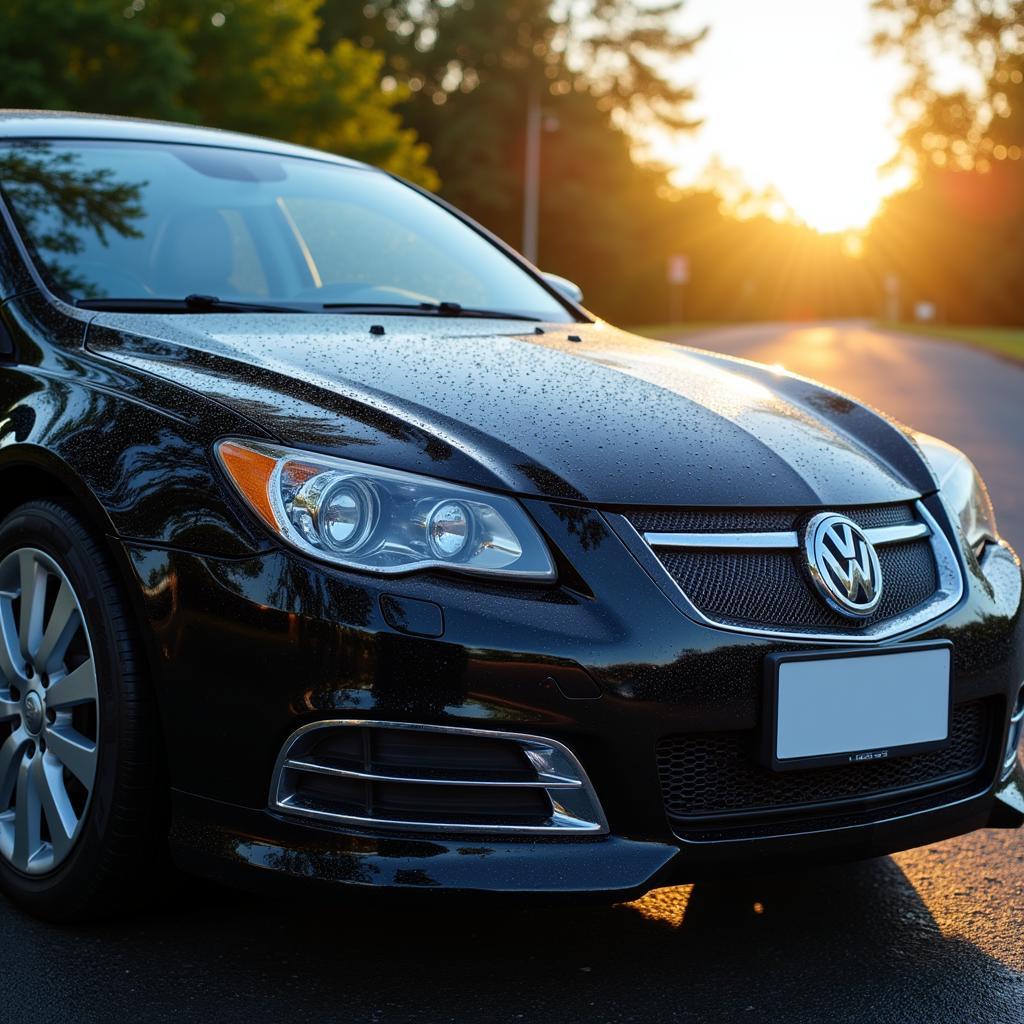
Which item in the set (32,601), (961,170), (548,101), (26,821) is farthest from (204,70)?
(961,170)

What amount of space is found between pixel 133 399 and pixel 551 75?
5485 centimetres

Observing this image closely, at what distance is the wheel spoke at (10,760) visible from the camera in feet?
9.32

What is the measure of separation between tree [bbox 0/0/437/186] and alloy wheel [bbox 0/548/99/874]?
2276 cm

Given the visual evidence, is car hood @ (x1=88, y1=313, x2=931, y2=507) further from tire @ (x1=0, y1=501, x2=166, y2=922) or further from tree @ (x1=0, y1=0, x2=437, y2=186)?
tree @ (x1=0, y1=0, x2=437, y2=186)

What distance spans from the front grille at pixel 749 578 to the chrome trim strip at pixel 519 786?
1.10ft

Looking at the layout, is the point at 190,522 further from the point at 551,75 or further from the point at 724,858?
the point at 551,75

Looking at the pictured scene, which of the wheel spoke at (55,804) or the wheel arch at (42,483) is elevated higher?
the wheel arch at (42,483)

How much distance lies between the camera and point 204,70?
99.9 ft

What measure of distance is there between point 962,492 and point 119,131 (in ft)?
7.47

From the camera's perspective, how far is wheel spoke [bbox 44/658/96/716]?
2652mm

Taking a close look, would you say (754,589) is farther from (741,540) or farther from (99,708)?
(99,708)

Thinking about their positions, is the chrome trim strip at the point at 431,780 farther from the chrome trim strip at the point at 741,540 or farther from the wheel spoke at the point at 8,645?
the wheel spoke at the point at 8,645

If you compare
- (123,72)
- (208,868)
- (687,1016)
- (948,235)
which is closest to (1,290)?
(208,868)

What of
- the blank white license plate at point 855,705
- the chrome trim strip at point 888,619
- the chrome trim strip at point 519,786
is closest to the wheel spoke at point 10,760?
the chrome trim strip at point 519,786
